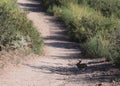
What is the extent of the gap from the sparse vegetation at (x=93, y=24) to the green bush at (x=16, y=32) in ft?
5.93

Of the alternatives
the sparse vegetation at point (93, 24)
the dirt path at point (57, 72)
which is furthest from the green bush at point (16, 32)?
the sparse vegetation at point (93, 24)

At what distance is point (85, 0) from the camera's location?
24344mm

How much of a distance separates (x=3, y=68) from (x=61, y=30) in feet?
28.1

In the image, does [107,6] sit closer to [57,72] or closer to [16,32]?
[16,32]

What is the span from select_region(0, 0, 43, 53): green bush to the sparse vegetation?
181 centimetres

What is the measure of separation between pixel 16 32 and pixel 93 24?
14.3ft

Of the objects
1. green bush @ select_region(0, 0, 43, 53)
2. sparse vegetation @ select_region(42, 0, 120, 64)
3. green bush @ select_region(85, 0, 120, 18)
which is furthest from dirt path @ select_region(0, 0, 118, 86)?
green bush @ select_region(85, 0, 120, 18)

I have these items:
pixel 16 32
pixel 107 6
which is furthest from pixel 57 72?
pixel 107 6

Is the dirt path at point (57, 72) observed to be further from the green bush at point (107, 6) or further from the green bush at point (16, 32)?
the green bush at point (107, 6)

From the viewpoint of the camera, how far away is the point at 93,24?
17.3 metres

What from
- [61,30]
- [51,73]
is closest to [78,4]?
[61,30]

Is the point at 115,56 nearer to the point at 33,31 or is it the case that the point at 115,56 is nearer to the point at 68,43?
the point at 33,31

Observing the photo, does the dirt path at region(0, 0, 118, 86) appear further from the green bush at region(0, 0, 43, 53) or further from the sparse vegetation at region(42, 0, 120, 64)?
the green bush at region(0, 0, 43, 53)

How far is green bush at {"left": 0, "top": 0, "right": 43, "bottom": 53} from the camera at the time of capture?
1318 cm
